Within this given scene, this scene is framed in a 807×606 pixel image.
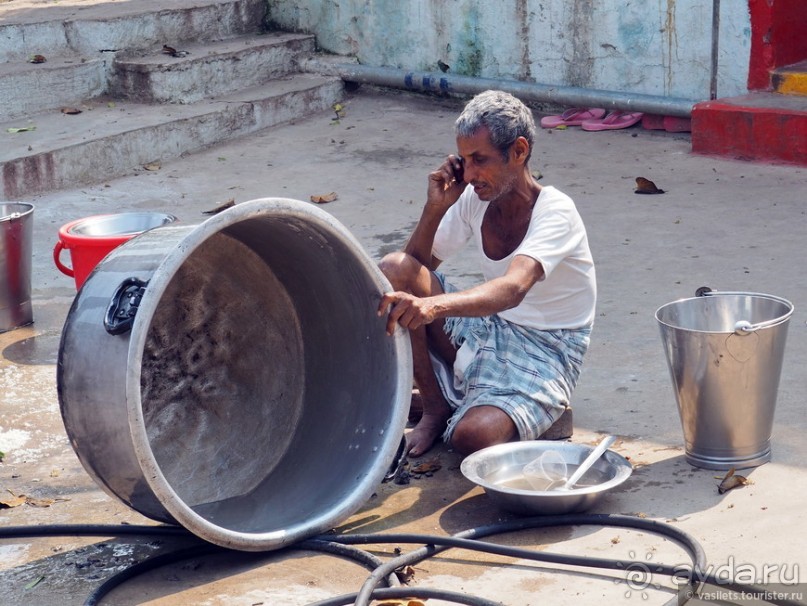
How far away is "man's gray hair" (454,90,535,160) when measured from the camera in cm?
369

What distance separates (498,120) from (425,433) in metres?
1.12

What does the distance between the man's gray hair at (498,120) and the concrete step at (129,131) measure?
432 centimetres

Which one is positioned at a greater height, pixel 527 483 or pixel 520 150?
pixel 520 150

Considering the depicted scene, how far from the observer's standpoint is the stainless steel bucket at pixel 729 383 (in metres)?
3.53

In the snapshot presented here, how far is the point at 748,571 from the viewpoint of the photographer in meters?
2.98

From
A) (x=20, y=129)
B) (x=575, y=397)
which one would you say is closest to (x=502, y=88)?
(x=20, y=129)

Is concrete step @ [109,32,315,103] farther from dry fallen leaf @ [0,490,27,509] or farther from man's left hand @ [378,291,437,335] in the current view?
man's left hand @ [378,291,437,335]

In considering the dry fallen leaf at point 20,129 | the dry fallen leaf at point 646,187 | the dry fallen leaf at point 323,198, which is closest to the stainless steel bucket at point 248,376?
the dry fallen leaf at point 323,198

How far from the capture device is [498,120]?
368 centimetres

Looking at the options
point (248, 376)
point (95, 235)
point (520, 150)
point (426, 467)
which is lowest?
point (426, 467)

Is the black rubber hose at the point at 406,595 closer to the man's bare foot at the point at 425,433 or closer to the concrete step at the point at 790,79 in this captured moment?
the man's bare foot at the point at 425,433

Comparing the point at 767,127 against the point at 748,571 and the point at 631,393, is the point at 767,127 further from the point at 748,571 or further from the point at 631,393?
the point at 748,571

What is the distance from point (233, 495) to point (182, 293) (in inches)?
27.8

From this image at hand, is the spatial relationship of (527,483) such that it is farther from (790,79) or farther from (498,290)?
(790,79)
